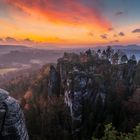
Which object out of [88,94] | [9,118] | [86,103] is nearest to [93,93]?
[88,94]

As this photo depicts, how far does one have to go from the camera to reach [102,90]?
9306 centimetres

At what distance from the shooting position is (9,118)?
15.4 metres

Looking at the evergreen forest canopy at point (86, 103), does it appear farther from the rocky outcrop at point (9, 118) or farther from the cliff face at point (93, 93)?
the rocky outcrop at point (9, 118)

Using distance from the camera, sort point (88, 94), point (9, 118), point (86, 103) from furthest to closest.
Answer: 1. point (88, 94)
2. point (86, 103)
3. point (9, 118)

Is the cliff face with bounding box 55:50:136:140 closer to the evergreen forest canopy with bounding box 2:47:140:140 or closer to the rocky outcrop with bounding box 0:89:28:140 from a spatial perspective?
the evergreen forest canopy with bounding box 2:47:140:140

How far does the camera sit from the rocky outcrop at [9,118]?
15.3 meters

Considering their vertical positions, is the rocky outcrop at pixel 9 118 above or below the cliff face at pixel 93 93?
above

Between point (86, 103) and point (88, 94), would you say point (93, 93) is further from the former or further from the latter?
point (86, 103)

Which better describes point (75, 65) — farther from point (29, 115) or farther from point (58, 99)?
point (29, 115)

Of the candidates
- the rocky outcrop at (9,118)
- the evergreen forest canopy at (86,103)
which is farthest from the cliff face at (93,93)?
the rocky outcrop at (9,118)

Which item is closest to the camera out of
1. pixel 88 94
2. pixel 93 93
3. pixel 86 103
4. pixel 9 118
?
pixel 9 118

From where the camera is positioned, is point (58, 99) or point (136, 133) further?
point (58, 99)

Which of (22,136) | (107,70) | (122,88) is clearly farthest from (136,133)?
(107,70)

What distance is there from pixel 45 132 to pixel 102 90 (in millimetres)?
21695
